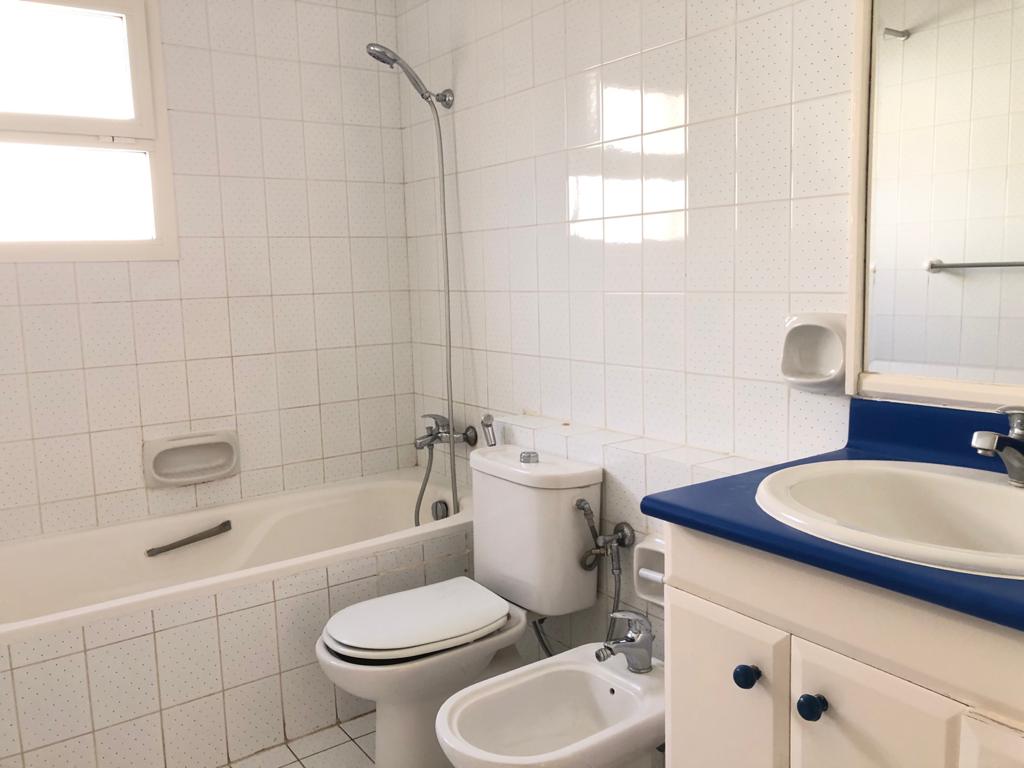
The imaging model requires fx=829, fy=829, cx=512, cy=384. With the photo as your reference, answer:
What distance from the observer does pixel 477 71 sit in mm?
2625

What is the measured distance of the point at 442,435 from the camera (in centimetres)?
283

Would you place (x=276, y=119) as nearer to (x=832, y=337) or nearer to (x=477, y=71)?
(x=477, y=71)

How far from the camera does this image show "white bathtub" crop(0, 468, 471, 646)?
89.1 inches

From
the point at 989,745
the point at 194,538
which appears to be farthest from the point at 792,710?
the point at 194,538

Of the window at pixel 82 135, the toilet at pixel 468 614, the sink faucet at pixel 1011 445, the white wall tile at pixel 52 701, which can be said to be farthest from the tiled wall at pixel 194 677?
the sink faucet at pixel 1011 445

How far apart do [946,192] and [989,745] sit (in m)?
0.92

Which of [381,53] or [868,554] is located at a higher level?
[381,53]

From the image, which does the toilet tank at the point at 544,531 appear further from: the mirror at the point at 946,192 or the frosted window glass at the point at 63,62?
the frosted window glass at the point at 63,62

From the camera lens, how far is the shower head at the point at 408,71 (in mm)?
2549

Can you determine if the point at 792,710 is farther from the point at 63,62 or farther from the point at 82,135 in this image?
the point at 63,62

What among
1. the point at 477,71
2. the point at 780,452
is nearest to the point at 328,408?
the point at 477,71

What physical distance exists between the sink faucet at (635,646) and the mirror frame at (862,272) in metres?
0.67

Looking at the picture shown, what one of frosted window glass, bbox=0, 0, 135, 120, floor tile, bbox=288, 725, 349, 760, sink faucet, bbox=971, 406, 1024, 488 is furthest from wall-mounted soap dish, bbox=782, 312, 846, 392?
frosted window glass, bbox=0, 0, 135, 120

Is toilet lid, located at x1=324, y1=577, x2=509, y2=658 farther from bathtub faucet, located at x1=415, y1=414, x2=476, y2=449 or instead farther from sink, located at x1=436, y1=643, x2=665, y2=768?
bathtub faucet, located at x1=415, y1=414, x2=476, y2=449
